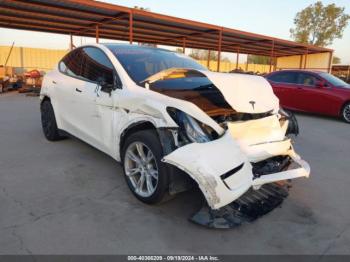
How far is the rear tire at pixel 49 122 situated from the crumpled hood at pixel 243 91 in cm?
255

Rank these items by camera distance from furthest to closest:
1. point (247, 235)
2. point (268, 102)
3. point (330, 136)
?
point (330, 136) → point (268, 102) → point (247, 235)

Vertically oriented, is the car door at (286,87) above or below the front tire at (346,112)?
above

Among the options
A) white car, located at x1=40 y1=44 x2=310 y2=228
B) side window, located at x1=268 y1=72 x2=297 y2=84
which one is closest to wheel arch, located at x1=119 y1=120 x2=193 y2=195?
white car, located at x1=40 y1=44 x2=310 y2=228

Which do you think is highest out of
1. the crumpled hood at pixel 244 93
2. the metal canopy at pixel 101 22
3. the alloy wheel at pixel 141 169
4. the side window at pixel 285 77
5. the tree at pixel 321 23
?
the tree at pixel 321 23

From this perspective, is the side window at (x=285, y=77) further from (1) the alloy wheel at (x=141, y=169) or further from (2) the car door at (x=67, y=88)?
(1) the alloy wheel at (x=141, y=169)

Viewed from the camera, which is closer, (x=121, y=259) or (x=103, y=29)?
(x=121, y=259)

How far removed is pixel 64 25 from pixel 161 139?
1431cm

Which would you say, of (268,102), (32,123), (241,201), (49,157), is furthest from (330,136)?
(32,123)

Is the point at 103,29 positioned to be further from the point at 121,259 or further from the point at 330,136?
the point at 121,259

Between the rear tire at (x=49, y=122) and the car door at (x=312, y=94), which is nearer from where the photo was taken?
the rear tire at (x=49, y=122)

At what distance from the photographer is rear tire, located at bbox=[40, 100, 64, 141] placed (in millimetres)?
5051

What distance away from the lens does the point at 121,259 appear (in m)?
2.23

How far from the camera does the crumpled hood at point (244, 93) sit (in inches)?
119

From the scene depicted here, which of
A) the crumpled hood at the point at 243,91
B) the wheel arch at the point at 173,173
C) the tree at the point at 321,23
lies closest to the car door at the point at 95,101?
the crumpled hood at the point at 243,91
